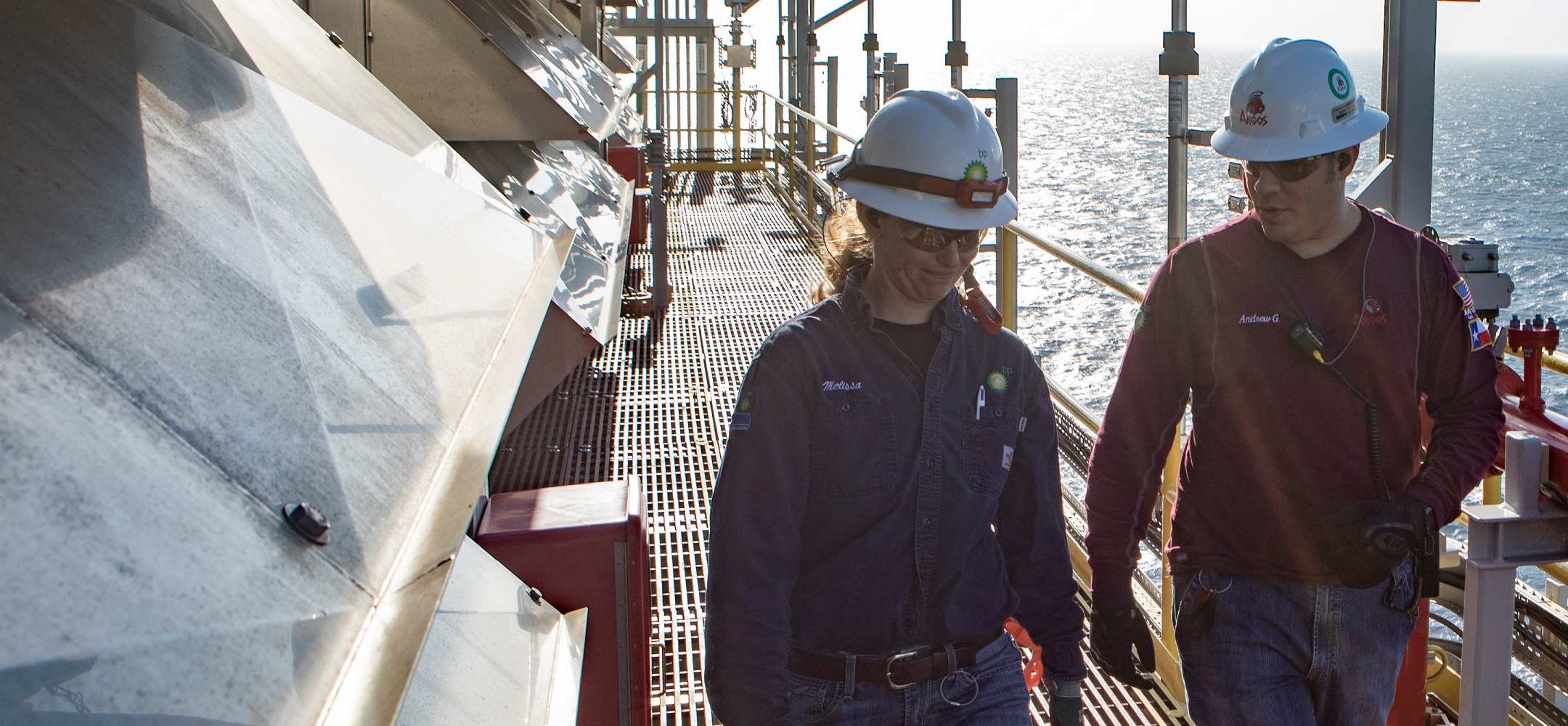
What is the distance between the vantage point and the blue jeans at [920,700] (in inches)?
73.4

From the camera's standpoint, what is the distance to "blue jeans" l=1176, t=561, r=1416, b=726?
2254mm

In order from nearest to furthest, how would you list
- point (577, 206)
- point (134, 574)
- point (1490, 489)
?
1. point (134, 574)
2. point (1490, 489)
3. point (577, 206)

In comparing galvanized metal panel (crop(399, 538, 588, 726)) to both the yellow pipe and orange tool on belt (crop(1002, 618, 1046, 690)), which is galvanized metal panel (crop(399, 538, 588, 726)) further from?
the yellow pipe

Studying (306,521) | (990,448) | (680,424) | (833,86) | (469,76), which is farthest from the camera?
(833,86)

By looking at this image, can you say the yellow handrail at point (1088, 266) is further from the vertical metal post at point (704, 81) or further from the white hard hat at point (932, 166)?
the vertical metal post at point (704, 81)

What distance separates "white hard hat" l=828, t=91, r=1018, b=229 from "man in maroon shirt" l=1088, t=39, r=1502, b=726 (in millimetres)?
621

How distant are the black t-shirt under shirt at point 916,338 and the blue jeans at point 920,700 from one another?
1.54 ft

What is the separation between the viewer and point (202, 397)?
3.59 ft

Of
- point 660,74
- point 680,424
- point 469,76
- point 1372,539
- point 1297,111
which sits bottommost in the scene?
point 680,424

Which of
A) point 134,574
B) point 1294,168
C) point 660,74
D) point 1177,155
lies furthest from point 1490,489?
point 660,74

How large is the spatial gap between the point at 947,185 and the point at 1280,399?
2.78 feet

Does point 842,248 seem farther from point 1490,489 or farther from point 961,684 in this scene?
point 1490,489

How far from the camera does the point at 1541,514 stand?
2258 millimetres

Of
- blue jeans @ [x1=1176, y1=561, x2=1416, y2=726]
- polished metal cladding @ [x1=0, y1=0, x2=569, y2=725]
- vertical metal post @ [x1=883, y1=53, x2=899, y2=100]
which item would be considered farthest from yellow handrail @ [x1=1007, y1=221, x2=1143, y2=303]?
vertical metal post @ [x1=883, y1=53, x2=899, y2=100]
